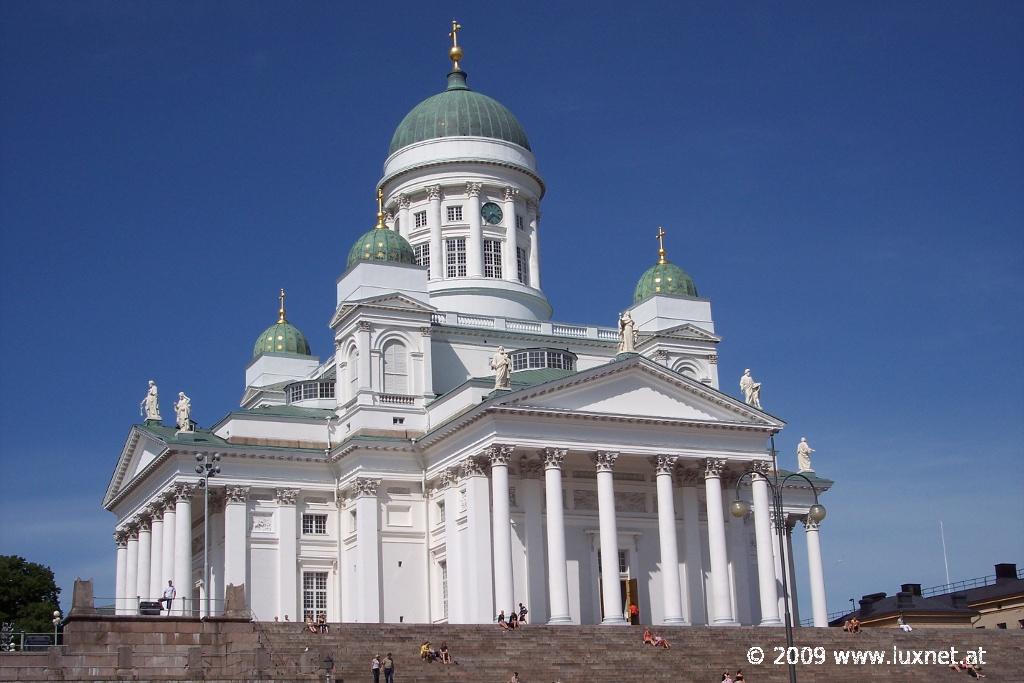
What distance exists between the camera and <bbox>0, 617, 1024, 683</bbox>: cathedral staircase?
1582 inches

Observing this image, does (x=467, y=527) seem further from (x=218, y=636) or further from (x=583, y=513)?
(x=218, y=636)

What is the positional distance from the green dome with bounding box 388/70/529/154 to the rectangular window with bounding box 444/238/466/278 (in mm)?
5492

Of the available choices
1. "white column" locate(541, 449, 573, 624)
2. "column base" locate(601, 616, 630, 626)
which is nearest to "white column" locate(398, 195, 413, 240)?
"white column" locate(541, 449, 573, 624)

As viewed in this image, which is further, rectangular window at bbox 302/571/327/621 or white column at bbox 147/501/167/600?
white column at bbox 147/501/167/600

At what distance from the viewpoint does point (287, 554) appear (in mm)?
59250

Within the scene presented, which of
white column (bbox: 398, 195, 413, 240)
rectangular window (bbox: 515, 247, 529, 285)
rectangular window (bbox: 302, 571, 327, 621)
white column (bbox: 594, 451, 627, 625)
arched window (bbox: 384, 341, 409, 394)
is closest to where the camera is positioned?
white column (bbox: 594, 451, 627, 625)

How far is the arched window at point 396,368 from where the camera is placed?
6119 cm

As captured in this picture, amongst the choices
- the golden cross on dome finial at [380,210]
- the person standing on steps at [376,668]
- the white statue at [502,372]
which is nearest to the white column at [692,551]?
the white statue at [502,372]

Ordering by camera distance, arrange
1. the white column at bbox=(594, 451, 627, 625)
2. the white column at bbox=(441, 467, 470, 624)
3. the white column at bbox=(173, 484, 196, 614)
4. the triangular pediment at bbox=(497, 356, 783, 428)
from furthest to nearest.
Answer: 1. the white column at bbox=(173, 484, 196, 614)
2. the white column at bbox=(441, 467, 470, 624)
3. the triangular pediment at bbox=(497, 356, 783, 428)
4. the white column at bbox=(594, 451, 627, 625)

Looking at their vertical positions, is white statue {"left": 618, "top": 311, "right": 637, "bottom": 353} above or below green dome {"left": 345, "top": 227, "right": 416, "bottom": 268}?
below

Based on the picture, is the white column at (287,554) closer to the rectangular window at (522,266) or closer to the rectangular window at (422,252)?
the rectangular window at (422,252)

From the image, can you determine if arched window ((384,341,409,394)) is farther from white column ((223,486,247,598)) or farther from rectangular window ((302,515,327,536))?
white column ((223,486,247,598))

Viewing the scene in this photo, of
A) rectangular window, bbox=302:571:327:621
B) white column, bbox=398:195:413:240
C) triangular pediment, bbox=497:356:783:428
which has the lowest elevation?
rectangular window, bbox=302:571:327:621

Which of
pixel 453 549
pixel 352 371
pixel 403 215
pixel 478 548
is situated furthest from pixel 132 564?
pixel 403 215
